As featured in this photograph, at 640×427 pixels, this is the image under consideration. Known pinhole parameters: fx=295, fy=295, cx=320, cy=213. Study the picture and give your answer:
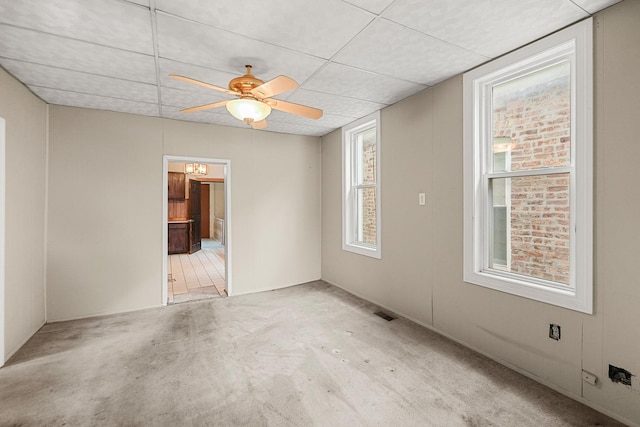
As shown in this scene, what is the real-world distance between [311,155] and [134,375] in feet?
12.3

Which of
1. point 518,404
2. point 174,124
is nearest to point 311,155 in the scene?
point 174,124

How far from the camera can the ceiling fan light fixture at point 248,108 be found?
7.07ft

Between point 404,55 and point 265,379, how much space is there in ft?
9.11

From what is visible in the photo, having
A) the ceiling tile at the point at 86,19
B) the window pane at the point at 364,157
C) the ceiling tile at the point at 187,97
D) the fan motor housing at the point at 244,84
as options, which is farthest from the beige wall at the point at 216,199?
the fan motor housing at the point at 244,84

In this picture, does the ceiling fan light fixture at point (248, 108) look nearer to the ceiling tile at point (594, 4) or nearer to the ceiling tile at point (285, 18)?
the ceiling tile at point (285, 18)

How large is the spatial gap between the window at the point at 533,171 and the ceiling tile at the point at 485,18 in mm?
153

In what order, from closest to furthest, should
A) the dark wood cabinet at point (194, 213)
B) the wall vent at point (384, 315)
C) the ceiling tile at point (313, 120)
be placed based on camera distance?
the wall vent at point (384, 315), the ceiling tile at point (313, 120), the dark wood cabinet at point (194, 213)

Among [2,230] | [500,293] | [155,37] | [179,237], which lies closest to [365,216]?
[500,293]

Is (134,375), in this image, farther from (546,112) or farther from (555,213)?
(546,112)

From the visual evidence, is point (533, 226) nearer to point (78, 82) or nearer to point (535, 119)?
point (535, 119)

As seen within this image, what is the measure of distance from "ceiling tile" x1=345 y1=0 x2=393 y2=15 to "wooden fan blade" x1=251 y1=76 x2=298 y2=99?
572 mm

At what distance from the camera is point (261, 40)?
7.00ft

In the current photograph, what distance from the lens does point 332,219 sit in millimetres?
4828

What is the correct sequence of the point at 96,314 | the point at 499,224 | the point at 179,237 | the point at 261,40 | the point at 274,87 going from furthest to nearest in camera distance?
1. the point at 179,237
2. the point at 96,314
3. the point at 499,224
4. the point at 261,40
5. the point at 274,87
